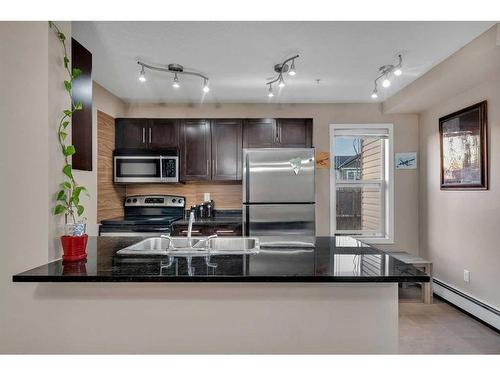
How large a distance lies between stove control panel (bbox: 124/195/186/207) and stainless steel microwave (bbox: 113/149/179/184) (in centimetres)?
41

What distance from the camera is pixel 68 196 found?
195 centimetres

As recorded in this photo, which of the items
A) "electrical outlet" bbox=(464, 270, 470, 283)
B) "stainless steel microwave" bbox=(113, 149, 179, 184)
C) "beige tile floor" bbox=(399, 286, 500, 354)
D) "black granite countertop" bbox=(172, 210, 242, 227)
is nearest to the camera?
"beige tile floor" bbox=(399, 286, 500, 354)

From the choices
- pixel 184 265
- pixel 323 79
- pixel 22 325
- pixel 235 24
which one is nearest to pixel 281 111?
pixel 323 79

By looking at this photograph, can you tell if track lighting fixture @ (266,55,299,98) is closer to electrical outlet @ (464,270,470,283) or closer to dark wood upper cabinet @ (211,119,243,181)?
dark wood upper cabinet @ (211,119,243,181)

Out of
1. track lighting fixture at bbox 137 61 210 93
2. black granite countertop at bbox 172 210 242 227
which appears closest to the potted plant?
track lighting fixture at bbox 137 61 210 93

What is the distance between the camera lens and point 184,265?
164 cm

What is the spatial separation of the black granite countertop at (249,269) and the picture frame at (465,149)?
6.43ft

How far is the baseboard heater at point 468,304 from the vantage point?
3.00 m

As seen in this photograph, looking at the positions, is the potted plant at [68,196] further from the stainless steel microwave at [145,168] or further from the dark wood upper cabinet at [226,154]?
the dark wood upper cabinet at [226,154]

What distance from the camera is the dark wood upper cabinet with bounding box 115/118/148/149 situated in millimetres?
4207

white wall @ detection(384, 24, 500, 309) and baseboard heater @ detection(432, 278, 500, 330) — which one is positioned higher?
white wall @ detection(384, 24, 500, 309)

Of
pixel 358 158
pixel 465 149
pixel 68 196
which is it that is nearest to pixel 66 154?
pixel 68 196

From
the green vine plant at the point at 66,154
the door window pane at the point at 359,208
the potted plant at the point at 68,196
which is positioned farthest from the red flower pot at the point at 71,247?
the door window pane at the point at 359,208

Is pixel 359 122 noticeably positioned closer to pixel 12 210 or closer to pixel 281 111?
pixel 281 111
